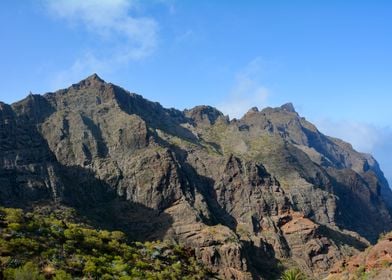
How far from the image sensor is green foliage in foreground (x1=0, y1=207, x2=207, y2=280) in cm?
5622

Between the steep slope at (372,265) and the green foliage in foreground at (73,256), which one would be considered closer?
the green foliage in foreground at (73,256)

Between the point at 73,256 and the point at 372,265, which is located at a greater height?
the point at 73,256

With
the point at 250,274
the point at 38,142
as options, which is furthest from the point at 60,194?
the point at 250,274

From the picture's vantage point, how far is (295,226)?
183 m

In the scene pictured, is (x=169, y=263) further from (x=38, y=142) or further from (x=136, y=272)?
(x=38, y=142)

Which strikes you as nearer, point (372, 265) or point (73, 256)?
point (73, 256)

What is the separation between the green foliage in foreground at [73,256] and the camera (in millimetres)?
56219

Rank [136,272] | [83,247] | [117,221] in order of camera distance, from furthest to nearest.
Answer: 1. [117,221]
2. [83,247]
3. [136,272]

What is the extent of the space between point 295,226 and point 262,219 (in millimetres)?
10970

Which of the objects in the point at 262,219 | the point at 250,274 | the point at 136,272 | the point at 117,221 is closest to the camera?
the point at 136,272

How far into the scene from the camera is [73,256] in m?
63.7

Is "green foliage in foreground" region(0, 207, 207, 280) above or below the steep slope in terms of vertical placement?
above

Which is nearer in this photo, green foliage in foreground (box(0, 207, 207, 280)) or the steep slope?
green foliage in foreground (box(0, 207, 207, 280))

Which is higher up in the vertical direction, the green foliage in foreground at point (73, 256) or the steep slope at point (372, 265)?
the green foliage in foreground at point (73, 256)
